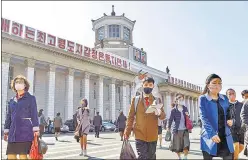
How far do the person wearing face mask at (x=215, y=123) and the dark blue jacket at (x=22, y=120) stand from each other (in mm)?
3020

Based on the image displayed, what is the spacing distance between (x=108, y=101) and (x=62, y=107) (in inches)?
384

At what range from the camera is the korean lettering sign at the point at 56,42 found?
2608 cm

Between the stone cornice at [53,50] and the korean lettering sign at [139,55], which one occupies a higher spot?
the korean lettering sign at [139,55]

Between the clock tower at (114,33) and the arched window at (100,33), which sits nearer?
the clock tower at (114,33)

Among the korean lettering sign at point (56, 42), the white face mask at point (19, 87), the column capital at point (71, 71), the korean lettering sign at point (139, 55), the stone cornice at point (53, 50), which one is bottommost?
the white face mask at point (19, 87)

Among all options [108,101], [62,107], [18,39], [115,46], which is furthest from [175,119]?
[115,46]

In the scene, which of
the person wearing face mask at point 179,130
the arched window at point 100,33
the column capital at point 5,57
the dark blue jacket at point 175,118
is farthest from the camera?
the arched window at point 100,33

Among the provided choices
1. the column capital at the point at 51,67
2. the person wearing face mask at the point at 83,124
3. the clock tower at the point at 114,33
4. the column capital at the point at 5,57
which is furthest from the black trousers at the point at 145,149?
the clock tower at the point at 114,33

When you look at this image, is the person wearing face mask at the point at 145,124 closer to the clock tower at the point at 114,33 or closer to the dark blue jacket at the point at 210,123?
the dark blue jacket at the point at 210,123

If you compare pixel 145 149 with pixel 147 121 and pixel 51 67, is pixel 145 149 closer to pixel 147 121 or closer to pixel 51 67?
pixel 147 121

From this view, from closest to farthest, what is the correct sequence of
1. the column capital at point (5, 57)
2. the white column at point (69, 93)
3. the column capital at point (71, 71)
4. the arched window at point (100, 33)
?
the column capital at point (5, 57), the white column at point (69, 93), the column capital at point (71, 71), the arched window at point (100, 33)

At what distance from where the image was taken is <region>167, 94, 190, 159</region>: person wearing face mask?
24.3 ft

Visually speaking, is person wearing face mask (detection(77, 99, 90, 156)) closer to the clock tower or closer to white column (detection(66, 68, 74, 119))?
white column (detection(66, 68, 74, 119))

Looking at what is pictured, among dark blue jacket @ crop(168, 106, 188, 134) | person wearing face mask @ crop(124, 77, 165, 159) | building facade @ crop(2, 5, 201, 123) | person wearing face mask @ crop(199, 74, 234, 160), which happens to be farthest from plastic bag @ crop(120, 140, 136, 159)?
building facade @ crop(2, 5, 201, 123)
